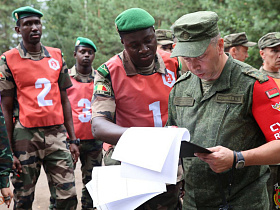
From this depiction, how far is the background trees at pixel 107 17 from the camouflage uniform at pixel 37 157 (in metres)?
6.83

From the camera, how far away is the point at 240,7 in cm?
1055

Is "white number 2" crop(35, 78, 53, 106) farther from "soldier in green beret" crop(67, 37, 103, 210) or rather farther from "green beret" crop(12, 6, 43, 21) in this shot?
"soldier in green beret" crop(67, 37, 103, 210)

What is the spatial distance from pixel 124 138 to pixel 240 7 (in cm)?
936

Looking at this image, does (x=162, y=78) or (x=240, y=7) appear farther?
(x=240, y=7)

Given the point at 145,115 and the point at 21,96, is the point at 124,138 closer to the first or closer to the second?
the point at 145,115

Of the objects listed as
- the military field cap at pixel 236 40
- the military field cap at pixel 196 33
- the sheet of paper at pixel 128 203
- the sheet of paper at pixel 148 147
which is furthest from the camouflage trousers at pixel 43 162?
the military field cap at pixel 236 40

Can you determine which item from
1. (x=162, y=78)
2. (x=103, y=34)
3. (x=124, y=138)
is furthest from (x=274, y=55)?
(x=103, y=34)

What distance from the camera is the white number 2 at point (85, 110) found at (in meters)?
5.75

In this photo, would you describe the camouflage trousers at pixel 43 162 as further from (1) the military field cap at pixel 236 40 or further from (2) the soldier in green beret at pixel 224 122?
(1) the military field cap at pixel 236 40

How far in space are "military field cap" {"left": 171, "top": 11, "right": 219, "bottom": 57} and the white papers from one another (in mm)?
490

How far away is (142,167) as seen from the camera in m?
1.99

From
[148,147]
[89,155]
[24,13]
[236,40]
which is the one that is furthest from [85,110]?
[148,147]

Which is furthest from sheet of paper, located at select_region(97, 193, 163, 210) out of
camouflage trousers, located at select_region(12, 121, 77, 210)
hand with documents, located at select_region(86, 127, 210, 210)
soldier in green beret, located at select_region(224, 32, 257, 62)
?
soldier in green beret, located at select_region(224, 32, 257, 62)

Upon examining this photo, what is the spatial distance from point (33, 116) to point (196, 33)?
2.69m
